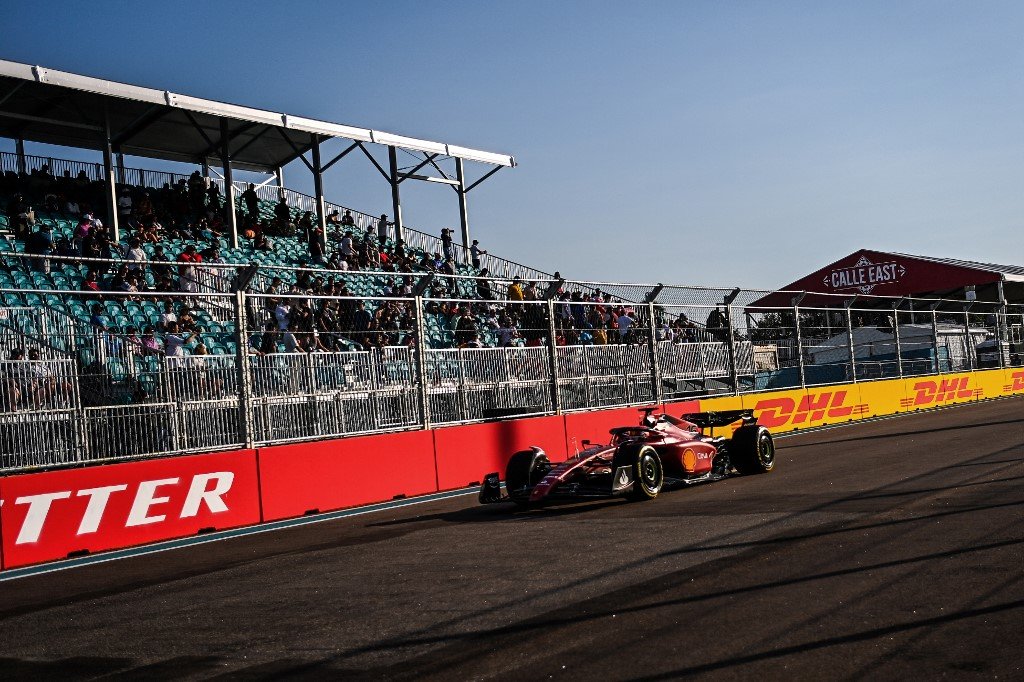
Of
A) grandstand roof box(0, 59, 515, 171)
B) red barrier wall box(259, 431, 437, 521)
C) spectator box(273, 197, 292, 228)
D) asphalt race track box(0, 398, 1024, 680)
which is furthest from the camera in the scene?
spectator box(273, 197, 292, 228)

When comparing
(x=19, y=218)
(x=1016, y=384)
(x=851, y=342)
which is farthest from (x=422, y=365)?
(x=1016, y=384)

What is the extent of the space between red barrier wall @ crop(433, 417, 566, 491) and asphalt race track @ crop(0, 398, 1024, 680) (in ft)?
11.8

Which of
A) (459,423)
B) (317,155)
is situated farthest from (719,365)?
(317,155)

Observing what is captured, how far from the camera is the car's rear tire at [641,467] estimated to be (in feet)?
35.6

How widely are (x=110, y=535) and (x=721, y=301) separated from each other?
1335 centimetres

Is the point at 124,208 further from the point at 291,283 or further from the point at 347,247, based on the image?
the point at 291,283

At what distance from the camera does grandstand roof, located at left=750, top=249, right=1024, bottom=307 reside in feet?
168

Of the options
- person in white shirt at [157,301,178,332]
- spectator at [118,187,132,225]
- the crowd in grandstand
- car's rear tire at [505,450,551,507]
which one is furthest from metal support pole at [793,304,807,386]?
spectator at [118,187,132,225]

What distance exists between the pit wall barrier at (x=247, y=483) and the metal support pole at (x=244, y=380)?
0.26 meters

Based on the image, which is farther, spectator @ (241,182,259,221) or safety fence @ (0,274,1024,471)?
spectator @ (241,182,259,221)

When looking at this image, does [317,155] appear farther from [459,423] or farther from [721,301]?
[459,423]

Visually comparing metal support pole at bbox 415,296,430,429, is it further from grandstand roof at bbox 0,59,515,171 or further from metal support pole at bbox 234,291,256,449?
grandstand roof at bbox 0,59,515,171

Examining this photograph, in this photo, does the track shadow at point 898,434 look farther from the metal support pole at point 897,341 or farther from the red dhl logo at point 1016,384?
the red dhl logo at point 1016,384

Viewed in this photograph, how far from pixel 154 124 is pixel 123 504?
59.7 feet
